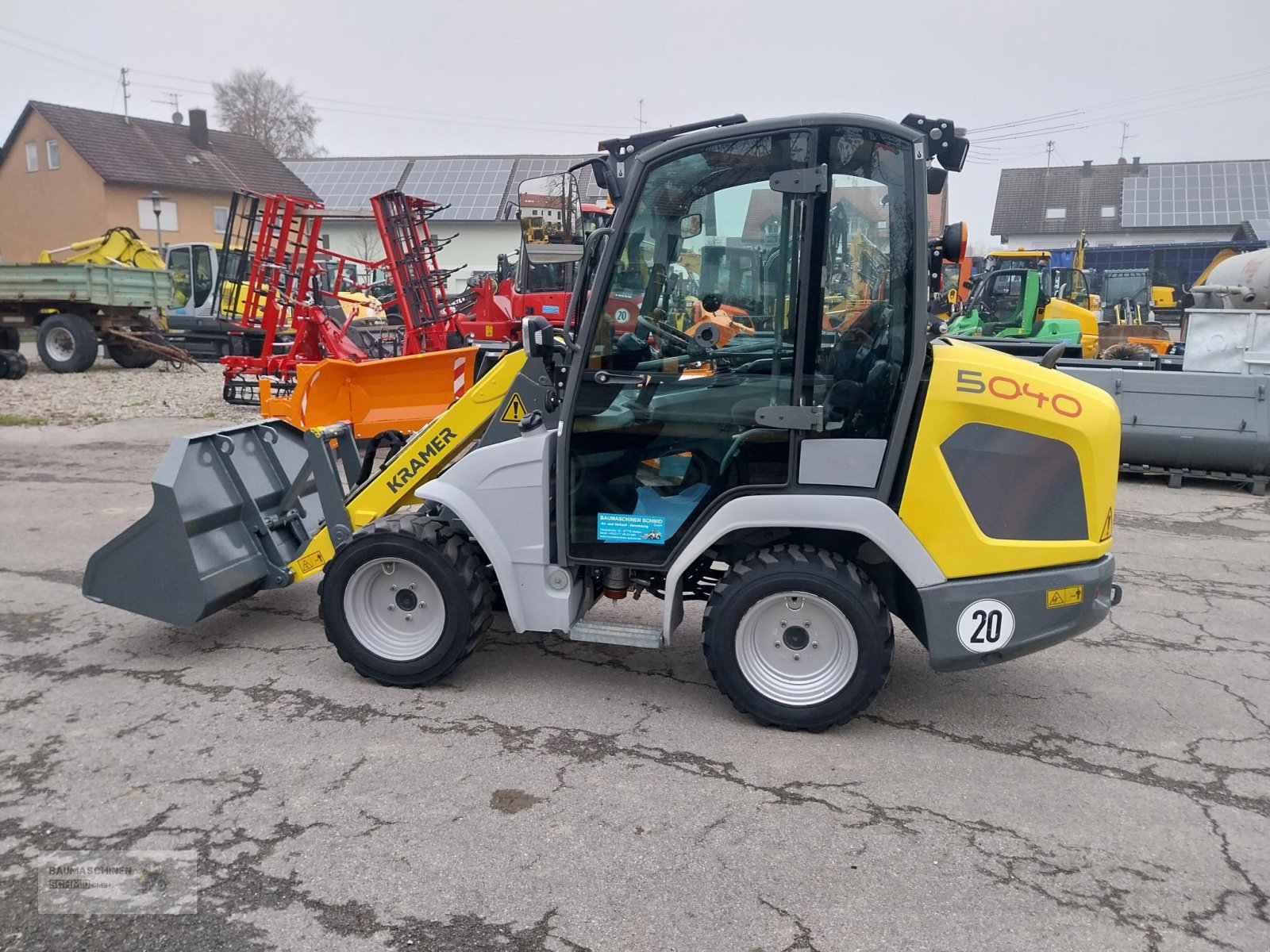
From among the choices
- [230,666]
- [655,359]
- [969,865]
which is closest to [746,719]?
[969,865]

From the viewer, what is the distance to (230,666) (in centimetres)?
476

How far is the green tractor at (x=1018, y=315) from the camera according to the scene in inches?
595

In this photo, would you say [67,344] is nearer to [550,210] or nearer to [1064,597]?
[550,210]

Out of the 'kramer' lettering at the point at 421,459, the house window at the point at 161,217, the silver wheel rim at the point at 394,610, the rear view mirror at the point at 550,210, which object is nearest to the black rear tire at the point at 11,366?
the rear view mirror at the point at 550,210

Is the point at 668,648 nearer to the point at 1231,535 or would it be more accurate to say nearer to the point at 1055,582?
the point at 1055,582

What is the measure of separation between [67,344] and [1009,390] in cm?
1827

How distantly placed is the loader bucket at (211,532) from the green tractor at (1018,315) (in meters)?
12.0

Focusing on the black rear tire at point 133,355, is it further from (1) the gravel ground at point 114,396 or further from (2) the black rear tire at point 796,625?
(2) the black rear tire at point 796,625

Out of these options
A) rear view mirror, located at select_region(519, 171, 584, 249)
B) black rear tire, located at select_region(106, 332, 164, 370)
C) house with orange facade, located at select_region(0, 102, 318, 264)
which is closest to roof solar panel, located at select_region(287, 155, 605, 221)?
house with orange facade, located at select_region(0, 102, 318, 264)

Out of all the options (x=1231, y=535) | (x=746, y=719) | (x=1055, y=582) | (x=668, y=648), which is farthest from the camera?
(x=1231, y=535)

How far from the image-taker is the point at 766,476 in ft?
13.2

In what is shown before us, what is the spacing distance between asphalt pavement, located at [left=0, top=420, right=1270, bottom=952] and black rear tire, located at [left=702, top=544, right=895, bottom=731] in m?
0.14

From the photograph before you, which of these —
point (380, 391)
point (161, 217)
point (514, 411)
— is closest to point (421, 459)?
point (514, 411)

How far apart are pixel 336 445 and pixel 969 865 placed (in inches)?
150
